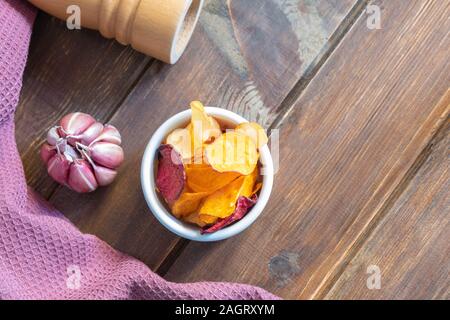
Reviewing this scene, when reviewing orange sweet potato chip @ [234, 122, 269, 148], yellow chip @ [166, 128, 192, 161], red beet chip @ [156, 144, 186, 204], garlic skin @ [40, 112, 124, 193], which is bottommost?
garlic skin @ [40, 112, 124, 193]

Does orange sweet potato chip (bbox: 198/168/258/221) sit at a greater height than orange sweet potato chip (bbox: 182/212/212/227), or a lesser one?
greater

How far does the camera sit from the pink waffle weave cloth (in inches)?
23.2

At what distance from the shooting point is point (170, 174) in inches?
22.3

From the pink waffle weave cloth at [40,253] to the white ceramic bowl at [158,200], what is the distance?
53 mm

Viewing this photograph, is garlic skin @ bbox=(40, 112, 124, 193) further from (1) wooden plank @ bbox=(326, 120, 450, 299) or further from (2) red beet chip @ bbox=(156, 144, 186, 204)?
(1) wooden plank @ bbox=(326, 120, 450, 299)

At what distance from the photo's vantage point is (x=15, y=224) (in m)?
0.59

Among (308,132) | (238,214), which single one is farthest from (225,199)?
(308,132)

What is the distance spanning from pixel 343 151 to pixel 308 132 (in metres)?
0.04

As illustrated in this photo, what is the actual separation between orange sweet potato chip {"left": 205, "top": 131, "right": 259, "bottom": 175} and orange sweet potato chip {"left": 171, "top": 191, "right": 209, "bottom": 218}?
0.13 feet

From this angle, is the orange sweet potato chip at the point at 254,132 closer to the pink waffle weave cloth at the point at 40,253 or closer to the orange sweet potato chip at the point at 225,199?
the orange sweet potato chip at the point at 225,199

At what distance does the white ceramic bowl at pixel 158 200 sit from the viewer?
1.89 ft

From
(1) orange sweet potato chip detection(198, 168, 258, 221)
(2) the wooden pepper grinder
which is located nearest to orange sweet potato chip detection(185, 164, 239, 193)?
(1) orange sweet potato chip detection(198, 168, 258, 221)

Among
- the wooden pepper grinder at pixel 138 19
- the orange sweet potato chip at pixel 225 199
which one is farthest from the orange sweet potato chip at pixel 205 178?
the wooden pepper grinder at pixel 138 19

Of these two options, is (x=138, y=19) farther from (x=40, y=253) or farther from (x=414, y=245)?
(x=414, y=245)
